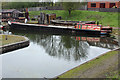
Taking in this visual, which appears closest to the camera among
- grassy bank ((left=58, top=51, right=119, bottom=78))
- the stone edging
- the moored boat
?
grassy bank ((left=58, top=51, right=119, bottom=78))

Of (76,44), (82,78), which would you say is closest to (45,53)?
(76,44)

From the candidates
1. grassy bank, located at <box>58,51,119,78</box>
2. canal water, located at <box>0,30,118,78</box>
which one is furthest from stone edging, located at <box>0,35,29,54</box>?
grassy bank, located at <box>58,51,119,78</box>

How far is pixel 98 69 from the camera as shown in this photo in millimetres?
17500

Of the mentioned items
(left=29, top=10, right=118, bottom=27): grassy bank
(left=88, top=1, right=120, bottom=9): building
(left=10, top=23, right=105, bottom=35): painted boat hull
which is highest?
(left=88, top=1, right=120, bottom=9): building

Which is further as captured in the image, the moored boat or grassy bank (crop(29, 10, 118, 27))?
grassy bank (crop(29, 10, 118, 27))

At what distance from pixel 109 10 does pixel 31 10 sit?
31.6 metres

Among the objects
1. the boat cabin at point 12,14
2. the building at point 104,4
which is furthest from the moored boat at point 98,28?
the boat cabin at point 12,14

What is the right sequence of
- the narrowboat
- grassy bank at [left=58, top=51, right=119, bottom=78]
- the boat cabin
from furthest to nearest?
the boat cabin → the narrowboat → grassy bank at [left=58, top=51, right=119, bottom=78]

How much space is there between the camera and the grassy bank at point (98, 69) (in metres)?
16.0

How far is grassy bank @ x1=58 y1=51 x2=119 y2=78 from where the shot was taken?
16.0 metres

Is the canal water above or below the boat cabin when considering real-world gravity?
below

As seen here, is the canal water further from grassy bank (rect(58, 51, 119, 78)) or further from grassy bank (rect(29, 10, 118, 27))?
grassy bank (rect(29, 10, 118, 27))

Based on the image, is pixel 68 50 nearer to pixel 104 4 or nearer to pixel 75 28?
pixel 75 28

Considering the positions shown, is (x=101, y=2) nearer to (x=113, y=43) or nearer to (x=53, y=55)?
(x=113, y=43)
